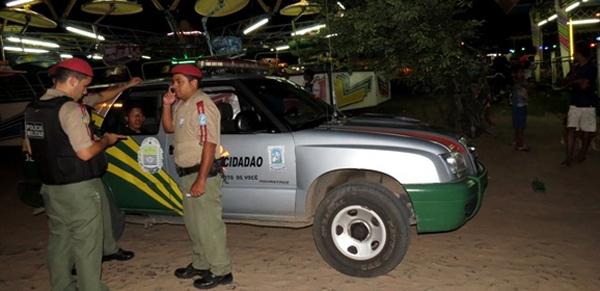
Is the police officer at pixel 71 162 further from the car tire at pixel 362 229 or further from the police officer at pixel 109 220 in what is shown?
the car tire at pixel 362 229

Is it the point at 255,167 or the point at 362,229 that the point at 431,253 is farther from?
the point at 255,167

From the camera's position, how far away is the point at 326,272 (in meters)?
4.33

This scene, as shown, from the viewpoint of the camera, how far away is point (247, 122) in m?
4.34

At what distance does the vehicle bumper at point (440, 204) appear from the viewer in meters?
3.89

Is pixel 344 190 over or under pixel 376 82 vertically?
under

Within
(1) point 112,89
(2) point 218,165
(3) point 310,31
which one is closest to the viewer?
(2) point 218,165

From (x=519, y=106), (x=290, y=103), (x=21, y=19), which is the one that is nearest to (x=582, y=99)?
(x=519, y=106)

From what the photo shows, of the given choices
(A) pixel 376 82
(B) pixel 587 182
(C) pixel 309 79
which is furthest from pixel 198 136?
(A) pixel 376 82

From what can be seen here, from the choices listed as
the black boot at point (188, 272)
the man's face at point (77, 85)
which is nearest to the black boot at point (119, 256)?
the black boot at point (188, 272)

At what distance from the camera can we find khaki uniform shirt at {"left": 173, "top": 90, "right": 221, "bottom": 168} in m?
A: 3.67

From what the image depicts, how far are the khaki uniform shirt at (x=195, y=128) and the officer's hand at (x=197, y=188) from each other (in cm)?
20

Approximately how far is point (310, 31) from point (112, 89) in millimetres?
7935

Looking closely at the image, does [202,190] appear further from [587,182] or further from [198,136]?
[587,182]

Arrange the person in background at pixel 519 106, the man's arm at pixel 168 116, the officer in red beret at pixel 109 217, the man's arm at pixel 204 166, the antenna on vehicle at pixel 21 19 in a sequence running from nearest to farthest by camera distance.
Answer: the man's arm at pixel 204 166, the man's arm at pixel 168 116, the officer in red beret at pixel 109 217, the person in background at pixel 519 106, the antenna on vehicle at pixel 21 19
